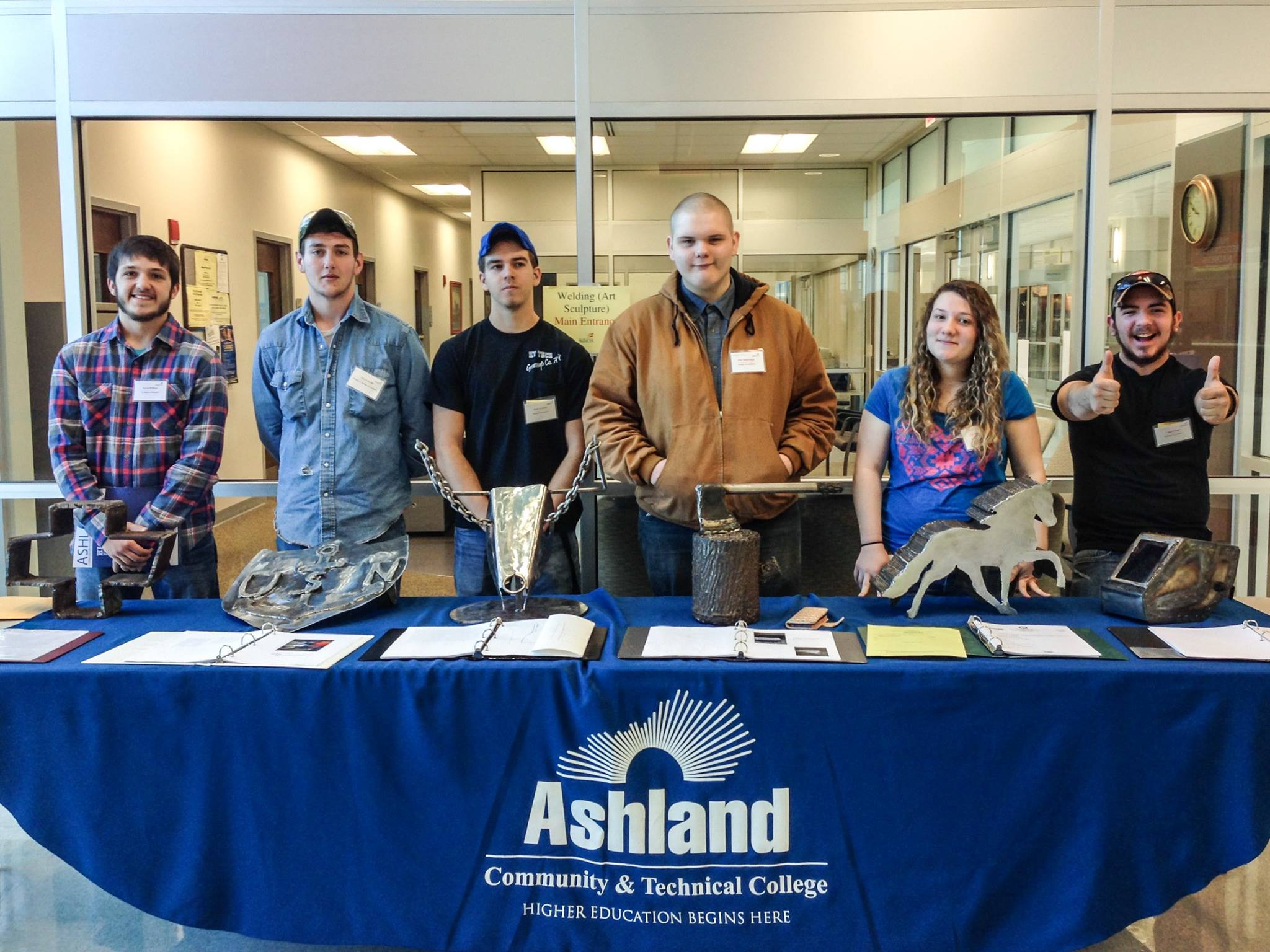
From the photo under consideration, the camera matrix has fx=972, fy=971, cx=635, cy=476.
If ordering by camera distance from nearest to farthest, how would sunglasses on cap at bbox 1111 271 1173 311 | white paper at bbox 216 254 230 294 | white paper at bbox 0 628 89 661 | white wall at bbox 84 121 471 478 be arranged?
white paper at bbox 0 628 89 661 < sunglasses on cap at bbox 1111 271 1173 311 < white wall at bbox 84 121 471 478 < white paper at bbox 216 254 230 294

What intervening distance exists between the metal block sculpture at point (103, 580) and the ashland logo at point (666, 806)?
3.60ft

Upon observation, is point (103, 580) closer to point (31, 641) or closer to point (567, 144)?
point (31, 641)

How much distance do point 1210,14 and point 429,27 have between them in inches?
100

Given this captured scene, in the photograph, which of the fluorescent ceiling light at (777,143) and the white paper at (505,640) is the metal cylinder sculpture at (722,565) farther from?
the fluorescent ceiling light at (777,143)

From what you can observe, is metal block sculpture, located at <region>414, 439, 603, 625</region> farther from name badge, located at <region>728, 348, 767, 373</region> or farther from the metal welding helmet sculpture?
name badge, located at <region>728, 348, 767, 373</region>

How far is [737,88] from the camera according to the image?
10.5 ft

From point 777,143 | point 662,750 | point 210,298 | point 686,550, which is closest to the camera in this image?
point 662,750

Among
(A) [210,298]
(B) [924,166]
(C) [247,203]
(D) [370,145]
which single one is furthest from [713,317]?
(C) [247,203]

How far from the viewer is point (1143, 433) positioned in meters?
2.49

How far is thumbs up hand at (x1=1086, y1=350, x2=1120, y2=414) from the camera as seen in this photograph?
7.77 feet

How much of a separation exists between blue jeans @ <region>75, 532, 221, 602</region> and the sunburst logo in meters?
1.40

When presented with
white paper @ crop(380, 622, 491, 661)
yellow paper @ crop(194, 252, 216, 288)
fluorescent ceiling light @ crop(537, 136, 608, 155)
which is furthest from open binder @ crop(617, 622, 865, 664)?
yellow paper @ crop(194, 252, 216, 288)

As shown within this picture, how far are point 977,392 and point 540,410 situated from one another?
44.9 inches

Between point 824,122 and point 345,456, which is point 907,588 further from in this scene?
point 824,122
